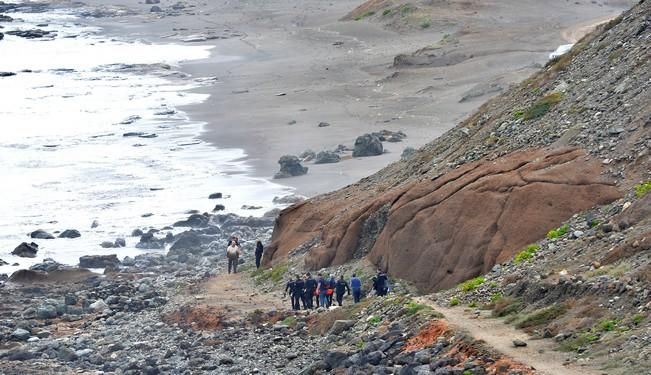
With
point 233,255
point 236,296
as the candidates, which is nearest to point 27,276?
point 233,255

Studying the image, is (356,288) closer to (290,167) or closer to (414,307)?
(414,307)

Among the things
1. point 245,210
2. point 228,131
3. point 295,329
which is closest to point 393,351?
point 295,329

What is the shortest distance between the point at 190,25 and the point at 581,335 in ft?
289

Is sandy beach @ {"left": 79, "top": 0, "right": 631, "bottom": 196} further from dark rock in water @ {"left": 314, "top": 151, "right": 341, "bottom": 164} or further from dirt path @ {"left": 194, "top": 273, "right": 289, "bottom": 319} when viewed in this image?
dirt path @ {"left": 194, "top": 273, "right": 289, "bottom": 319}

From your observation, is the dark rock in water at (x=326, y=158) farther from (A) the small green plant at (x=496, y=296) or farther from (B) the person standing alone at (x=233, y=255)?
(A) the small green plant at (x=496, y=296)

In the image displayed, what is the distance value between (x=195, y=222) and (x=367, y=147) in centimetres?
818

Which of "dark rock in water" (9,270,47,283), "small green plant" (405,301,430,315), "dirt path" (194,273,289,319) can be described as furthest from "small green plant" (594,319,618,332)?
"dark rock in water" (9,270,47,283)

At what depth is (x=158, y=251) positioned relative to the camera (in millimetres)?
39219

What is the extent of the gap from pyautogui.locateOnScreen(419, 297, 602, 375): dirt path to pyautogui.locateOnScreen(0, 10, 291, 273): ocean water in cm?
2003

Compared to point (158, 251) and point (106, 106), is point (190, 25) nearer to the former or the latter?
point (106, 106)

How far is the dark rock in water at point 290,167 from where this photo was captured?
45.8 m

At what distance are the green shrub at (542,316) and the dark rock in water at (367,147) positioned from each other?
90.1 feet

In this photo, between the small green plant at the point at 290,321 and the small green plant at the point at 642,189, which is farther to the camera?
the small green plant at the point at 290,321

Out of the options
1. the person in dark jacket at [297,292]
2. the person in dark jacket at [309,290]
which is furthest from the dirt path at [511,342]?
the person in dark jacket at [297,292]
